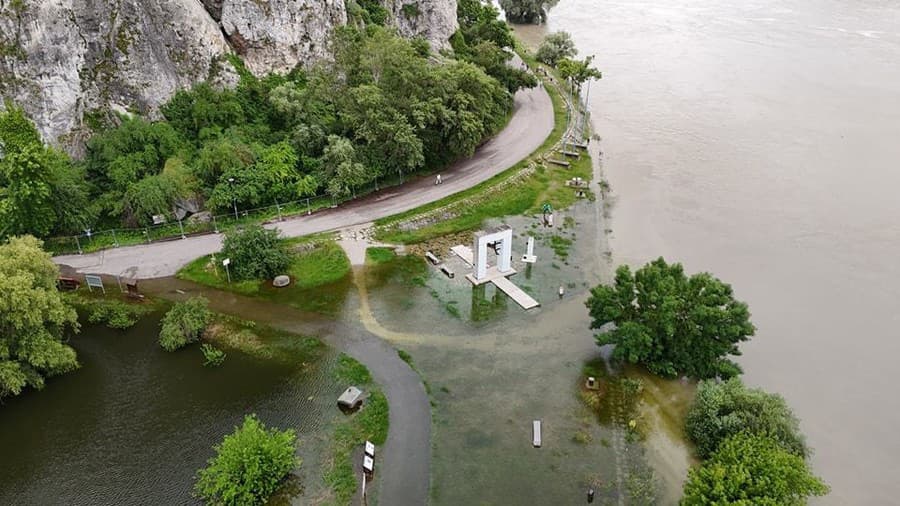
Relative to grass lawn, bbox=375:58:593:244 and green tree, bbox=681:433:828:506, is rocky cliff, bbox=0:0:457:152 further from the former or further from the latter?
green tree, bbox=681:433:828:506

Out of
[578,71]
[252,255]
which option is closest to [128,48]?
[252,255]

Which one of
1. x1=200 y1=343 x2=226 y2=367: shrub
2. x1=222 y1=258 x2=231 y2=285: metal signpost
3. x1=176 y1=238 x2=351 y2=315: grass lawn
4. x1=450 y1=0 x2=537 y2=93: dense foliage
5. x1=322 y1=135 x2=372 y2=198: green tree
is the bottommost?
x1=200 y1=343 x2=226 y2=367: shrub

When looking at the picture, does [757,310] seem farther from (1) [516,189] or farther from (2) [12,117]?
(2) [12,117]

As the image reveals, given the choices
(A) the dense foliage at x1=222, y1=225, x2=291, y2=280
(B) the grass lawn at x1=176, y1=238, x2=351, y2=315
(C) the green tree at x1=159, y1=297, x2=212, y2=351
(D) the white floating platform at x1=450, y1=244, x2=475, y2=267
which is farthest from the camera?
(D) the white floating platform at x1=450, y1=244, x2=475, y2=267

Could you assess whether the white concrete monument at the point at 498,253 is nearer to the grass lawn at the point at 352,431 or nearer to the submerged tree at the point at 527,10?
the grass lawn at the point at 352,431

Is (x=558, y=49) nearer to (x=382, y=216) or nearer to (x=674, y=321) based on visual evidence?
(x=382, y=216)

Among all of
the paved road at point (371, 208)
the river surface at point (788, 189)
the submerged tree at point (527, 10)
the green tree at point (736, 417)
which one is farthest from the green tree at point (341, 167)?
the submerged tree at point (527, 10)

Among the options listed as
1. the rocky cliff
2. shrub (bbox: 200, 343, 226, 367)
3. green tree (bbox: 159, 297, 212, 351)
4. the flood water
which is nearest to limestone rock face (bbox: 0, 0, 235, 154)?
the rocky cliff
